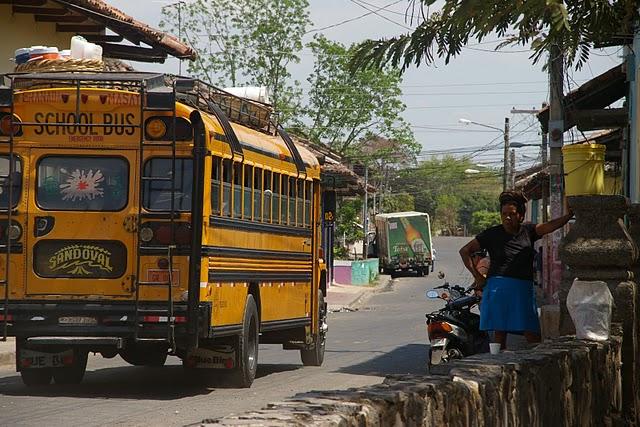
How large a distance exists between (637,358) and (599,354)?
1.32m

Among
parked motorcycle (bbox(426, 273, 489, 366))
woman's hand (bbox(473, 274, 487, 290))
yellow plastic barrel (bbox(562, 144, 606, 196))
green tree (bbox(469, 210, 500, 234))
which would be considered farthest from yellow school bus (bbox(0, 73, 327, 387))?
green tree (bbox(469, 210, 500, 234))

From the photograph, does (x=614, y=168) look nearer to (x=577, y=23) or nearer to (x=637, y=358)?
(x=637, y=358)

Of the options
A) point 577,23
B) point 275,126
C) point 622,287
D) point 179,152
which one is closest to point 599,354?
point 622,287

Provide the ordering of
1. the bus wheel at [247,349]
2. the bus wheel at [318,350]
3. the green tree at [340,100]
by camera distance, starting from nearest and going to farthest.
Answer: the bus wheel at [247,349], the bus wheel at [318,350], the green tree at [340,100]

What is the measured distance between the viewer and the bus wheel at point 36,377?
14.4 m

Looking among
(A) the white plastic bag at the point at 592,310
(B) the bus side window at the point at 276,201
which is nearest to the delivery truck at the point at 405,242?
(B) the bus side window at the point at 276,201

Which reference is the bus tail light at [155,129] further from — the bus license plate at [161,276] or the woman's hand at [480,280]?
the woman's hand at [480,280]

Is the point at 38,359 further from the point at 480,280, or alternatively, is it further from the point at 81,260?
the point at 480,280

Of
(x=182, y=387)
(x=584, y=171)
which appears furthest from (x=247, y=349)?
(x=584, y=171)

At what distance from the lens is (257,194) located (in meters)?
15.4

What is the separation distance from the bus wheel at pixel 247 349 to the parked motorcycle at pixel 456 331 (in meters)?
2.18

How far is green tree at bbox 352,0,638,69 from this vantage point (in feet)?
22.0

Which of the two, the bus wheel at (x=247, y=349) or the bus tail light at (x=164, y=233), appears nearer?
the bus tail light at (x=164, y=233)

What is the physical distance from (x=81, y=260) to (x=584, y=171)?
5.52 metres
